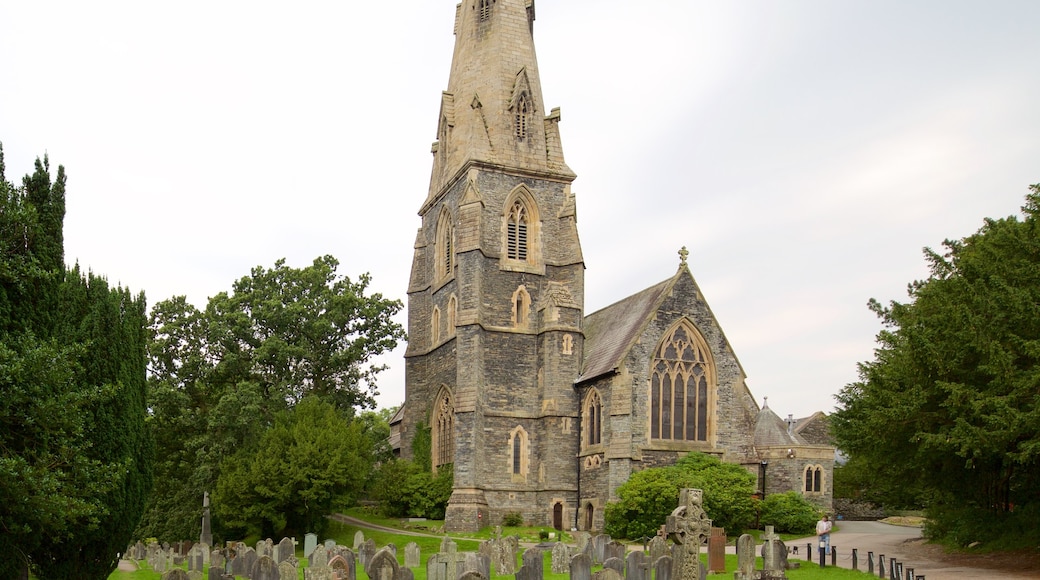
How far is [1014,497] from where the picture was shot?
2666 cm

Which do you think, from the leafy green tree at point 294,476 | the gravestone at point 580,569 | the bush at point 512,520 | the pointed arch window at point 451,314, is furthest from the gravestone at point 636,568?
the pointed arch window at point 451,314

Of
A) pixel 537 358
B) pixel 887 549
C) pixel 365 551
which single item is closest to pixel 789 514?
pixel 887 549

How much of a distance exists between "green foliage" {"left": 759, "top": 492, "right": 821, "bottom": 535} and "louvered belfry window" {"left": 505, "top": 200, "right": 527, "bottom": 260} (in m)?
14.0

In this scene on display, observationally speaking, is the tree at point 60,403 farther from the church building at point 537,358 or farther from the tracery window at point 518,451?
the tracery window at point 518,451

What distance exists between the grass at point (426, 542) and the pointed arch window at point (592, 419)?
3965 millimetres

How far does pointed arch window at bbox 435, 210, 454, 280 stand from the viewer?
42.0 meters

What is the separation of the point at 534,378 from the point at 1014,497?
18.2m

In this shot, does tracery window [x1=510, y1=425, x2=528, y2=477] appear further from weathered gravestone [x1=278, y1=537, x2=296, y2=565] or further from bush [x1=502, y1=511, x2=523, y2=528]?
weathered gravestone [x1=278, y1=537, x2=296, y2=565]

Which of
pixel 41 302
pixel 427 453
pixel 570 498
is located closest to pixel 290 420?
pixel 427 453

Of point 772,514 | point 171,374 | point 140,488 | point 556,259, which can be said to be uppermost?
point 556,259

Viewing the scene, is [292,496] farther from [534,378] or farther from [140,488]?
[140,488]

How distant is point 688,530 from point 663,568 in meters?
1.00

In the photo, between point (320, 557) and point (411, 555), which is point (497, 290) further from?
point (320, 557)

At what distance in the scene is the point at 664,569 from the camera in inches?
720
